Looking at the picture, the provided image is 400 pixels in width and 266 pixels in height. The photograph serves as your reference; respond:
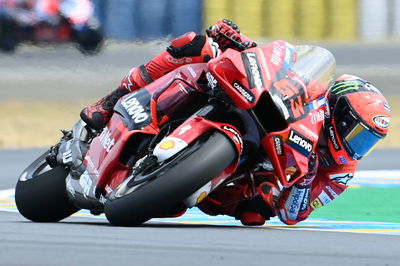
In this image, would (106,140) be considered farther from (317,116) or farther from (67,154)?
(317,116)

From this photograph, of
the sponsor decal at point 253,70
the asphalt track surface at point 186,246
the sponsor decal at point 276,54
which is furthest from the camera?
the sponsor decal at point 276,54

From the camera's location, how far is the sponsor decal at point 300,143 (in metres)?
4.95

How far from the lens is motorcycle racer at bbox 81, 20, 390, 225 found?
209 inches

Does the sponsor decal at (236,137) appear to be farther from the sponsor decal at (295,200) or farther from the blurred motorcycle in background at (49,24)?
the blurred motorcycle in background at (49,24)

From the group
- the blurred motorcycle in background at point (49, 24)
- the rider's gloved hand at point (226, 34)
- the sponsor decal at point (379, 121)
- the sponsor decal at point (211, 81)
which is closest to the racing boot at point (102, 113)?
the rider's gloved hand at point (226, 34)

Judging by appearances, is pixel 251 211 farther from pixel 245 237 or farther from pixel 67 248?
pixel 67 248

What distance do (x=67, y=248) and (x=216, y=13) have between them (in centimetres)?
1098

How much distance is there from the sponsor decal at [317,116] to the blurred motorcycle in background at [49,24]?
8.62 meters

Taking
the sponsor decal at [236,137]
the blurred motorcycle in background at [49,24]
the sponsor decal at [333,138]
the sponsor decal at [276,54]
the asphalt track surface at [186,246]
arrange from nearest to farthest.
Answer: the asphalt track surface at [186,246] → the sponsor decal at [236,137] → the sponsor decal at [276,54] → the sponsor decal at [333,138] → the blurred motorcycle in background at [49,24]

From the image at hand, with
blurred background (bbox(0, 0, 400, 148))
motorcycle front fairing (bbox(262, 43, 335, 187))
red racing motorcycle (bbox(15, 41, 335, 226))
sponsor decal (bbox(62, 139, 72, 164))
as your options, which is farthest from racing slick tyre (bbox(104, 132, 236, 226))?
blurred background (bbox(0, 0, 400, 148))

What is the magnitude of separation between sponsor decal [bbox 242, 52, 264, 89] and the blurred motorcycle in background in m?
8.66

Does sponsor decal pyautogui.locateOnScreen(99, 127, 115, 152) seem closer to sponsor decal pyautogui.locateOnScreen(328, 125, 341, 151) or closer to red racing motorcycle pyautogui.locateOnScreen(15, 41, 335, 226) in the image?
red racing motorcycle pyautogui.locateOnScreen(15, 41, 335, 226)

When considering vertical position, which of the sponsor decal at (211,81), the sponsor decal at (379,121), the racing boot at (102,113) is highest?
the sponsor decal at (211,81)

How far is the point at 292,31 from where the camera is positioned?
1483 centimetres
